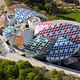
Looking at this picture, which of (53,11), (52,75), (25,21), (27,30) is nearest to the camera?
(52,75)

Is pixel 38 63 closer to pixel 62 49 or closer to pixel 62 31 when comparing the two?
pixel 62 49

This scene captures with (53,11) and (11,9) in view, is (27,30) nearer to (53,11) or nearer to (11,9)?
(11,9)

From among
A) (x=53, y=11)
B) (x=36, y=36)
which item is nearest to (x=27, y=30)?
(x=36, y=36)

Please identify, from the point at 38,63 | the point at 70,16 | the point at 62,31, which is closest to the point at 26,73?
the point at 38,63

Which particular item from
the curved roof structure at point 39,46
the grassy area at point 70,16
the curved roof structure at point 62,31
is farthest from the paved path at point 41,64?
the grassy area at point 70,16

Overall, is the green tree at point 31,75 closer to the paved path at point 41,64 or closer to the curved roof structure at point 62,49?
the paved path at point 41,64

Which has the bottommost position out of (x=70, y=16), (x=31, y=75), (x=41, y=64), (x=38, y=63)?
(x=41, y=64)

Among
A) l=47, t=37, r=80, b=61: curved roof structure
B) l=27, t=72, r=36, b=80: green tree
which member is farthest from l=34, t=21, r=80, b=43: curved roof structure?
l=27, t=72, r=36, b=80: green tree

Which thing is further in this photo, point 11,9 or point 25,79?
point 11,9
